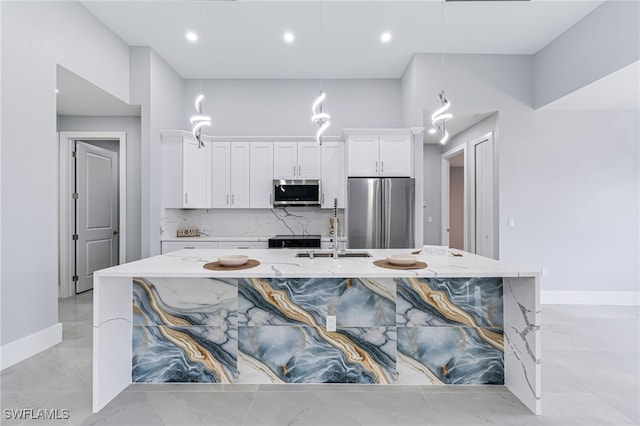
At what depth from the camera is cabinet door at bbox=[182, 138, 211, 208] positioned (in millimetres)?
4250

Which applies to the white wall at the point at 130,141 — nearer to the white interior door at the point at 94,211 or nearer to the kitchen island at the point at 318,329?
the white interior door at the point at 94,211

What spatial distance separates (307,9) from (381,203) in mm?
2307

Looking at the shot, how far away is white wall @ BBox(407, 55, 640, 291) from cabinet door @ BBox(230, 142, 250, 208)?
2.41m

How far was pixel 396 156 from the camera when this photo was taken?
167 inches

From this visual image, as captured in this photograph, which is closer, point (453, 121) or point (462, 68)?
point (462, 68)

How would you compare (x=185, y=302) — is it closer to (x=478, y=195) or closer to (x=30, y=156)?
(x=30, y=156)

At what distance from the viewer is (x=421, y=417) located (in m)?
1.84

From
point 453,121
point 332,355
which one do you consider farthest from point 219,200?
point 453,121

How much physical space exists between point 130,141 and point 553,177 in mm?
5749

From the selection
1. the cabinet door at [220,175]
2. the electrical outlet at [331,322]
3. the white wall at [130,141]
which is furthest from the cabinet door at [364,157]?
the white wall at [130,141]

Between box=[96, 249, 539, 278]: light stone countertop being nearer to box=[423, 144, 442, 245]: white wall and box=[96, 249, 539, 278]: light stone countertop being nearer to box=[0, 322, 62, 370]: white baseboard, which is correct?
box=[0, 322, 62, 370]: white baseboard

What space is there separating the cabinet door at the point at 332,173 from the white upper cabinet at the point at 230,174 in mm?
1106

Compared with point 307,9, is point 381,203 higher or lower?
lower

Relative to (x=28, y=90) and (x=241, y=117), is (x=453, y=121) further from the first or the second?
(x=28, y=90)
